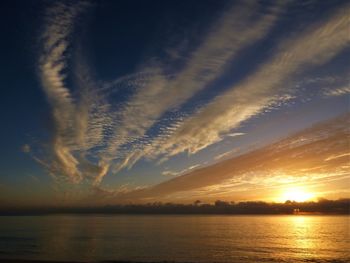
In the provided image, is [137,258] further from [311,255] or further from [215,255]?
[311,255]

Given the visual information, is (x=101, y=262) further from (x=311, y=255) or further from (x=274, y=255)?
(x=311, y=255)

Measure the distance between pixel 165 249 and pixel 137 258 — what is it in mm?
11140

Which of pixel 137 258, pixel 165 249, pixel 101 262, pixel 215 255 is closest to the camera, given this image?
pixel 101 262

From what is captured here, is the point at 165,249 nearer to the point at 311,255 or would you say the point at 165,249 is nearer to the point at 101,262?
the point at 101,262

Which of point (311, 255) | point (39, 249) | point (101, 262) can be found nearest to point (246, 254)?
point (311, 255)

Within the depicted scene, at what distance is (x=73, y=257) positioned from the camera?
53.4m

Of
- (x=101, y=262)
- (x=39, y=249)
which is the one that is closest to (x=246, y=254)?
(x=101, y=262)

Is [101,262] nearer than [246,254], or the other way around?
[101,262]

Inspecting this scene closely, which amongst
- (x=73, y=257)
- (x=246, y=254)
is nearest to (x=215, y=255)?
(x=246, y=254)

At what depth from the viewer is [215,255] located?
56062 millimetres

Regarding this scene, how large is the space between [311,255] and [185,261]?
23.7 metres

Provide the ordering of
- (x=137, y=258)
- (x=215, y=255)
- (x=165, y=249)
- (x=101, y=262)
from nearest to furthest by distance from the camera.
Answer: (x=101, y=262)
(x=137, y=258)
(x=215, y=255)
(x=165, y=249)

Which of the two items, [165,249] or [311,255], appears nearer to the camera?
[311,255]

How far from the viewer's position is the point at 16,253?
188ft
